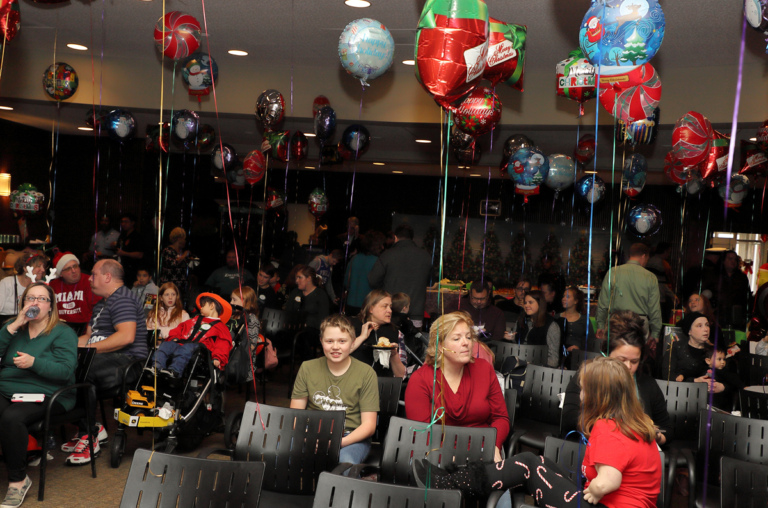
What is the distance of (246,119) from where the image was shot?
8516mm

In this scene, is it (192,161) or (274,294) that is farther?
(192,161)

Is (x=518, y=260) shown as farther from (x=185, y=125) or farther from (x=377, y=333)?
(x=377, y=333)

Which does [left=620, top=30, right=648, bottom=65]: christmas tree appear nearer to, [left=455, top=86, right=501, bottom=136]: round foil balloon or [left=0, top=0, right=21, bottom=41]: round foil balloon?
[left=455, top=86, right=501, bottom=136]: round foil balloon

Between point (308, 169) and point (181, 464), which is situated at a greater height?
point (308, 169)

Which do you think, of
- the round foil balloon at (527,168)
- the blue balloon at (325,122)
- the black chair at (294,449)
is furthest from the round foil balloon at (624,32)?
the blue balloon at (325,122)

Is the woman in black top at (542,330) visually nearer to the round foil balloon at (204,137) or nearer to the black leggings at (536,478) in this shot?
the black leggings at (536,478)

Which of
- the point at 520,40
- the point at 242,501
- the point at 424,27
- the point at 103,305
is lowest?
the point at 242,501

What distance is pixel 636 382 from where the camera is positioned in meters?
3.23

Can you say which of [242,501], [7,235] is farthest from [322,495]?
[7,235]

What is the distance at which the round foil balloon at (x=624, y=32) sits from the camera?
3252 mm

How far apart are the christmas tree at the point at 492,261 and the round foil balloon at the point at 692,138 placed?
7.57 m

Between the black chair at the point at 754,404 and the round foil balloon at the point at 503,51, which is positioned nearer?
the black chair at the point at 754,404

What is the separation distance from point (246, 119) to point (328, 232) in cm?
565

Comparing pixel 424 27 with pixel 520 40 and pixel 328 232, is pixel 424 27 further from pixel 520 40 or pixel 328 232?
pixel 328 232
